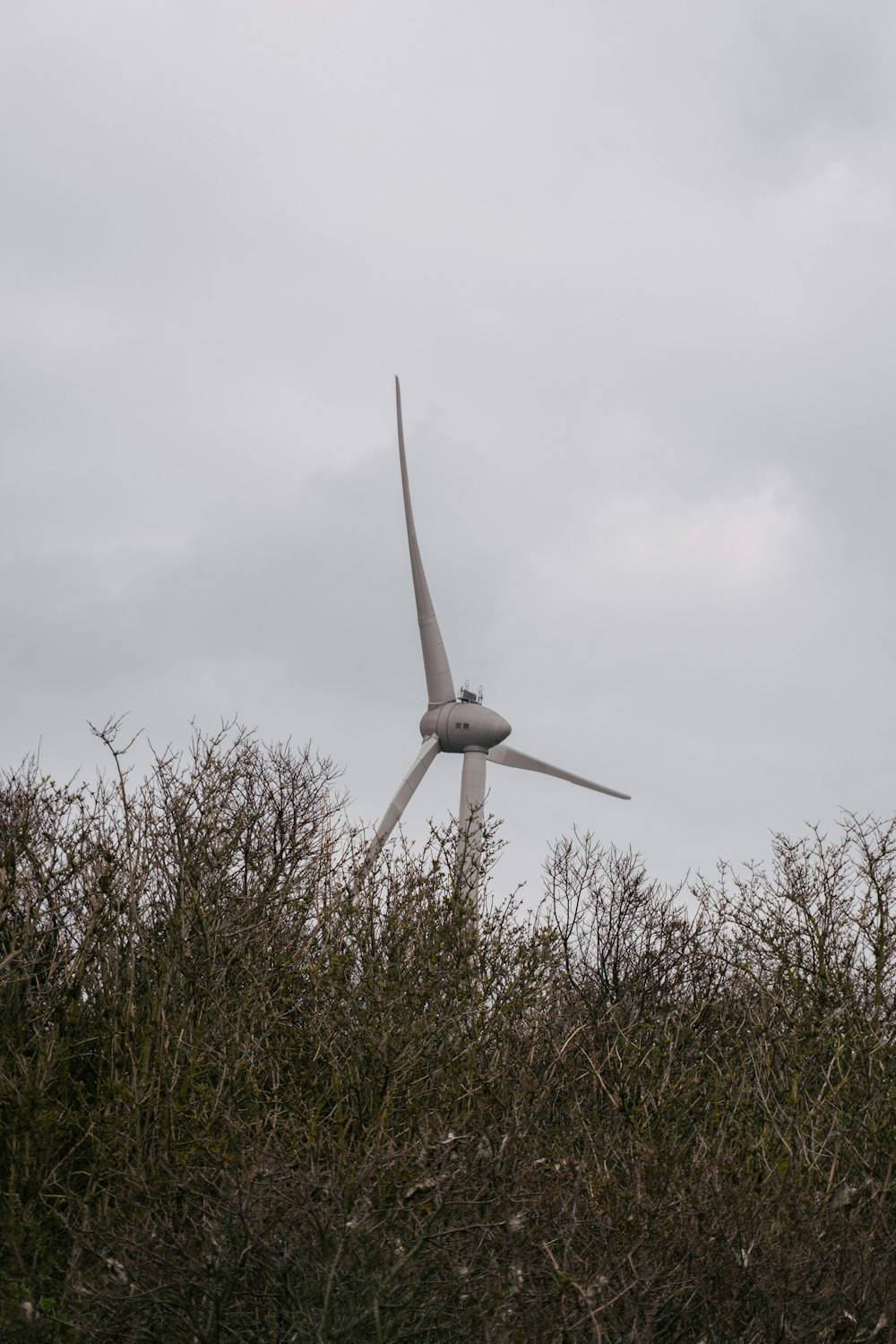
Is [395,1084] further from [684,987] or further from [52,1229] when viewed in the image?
[684,987]

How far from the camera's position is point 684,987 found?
27656 mm

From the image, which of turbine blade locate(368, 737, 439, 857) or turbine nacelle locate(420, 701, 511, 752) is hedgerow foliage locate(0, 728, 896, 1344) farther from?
turbine nacelle locate(420, 701, 511, 752)

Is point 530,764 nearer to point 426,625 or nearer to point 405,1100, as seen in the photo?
point 426,625

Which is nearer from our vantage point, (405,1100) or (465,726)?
(405,1100)

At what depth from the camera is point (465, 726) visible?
36.3m

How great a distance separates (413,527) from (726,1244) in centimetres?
2663

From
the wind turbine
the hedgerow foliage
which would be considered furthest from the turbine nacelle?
the hedgerow foliage

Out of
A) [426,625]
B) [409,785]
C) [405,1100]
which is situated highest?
[426,625]

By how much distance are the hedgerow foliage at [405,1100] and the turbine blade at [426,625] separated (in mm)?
8365

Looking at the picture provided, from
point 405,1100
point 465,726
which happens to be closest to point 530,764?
point 465,726

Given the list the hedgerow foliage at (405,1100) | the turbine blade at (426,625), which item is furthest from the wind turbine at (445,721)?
the hedgerow foliage at (405,1100)

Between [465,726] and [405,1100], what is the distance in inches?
805

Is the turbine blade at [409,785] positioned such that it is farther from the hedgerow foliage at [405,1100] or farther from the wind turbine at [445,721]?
the hedgerow foliage at [405,1100]

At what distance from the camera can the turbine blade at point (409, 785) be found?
111 feet
